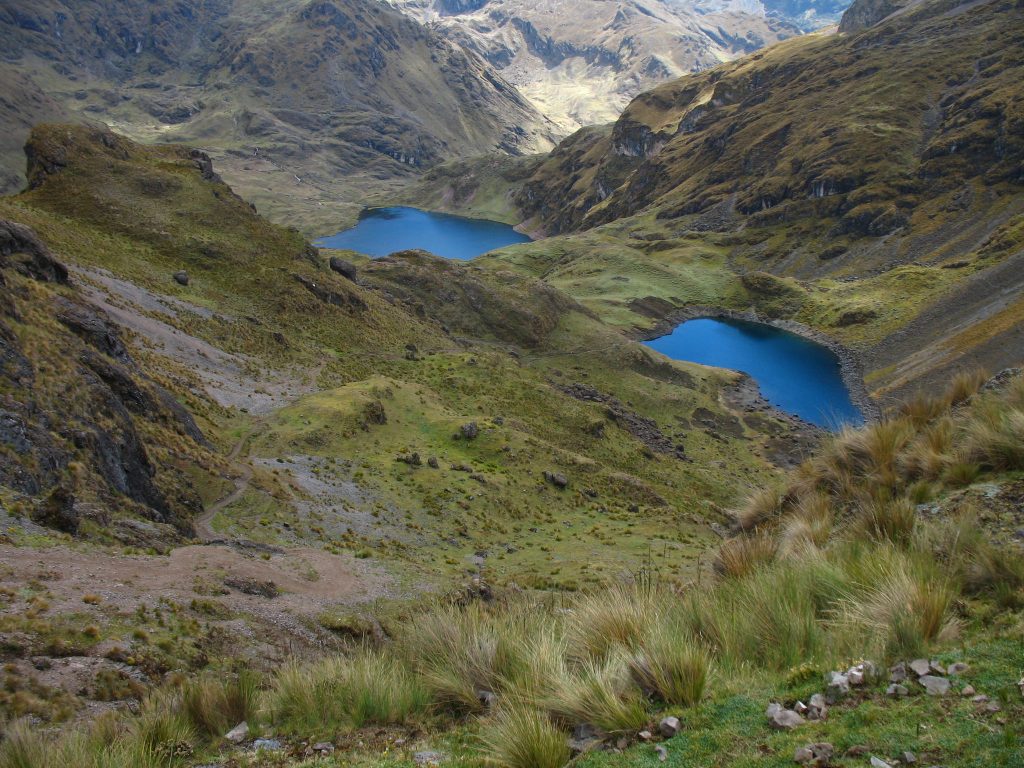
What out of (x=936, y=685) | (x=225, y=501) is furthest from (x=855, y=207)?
(x=936, y=685)

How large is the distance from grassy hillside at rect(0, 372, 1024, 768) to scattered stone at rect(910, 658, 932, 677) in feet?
0.05

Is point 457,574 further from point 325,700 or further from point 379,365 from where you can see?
point 379,365

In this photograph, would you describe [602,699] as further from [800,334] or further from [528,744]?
[800,334]

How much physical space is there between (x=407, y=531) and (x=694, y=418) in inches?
1918

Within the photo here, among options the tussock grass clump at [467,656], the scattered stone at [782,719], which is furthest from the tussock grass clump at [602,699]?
the scattered stone at [782,719]

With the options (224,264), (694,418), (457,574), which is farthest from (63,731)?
(694,418)

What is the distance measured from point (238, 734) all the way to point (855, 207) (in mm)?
154655

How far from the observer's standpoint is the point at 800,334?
107 m

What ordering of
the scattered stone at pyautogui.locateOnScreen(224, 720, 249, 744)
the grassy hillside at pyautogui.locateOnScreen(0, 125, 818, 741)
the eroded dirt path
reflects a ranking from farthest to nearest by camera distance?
the eroded dirt path < the grassy hillside at pyautogui.locateOnScreen(0, 125, 818, 741) < the scattered stone at pyautogui.locateOnScreen(224, 720, 249, 744)

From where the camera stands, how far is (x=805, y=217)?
142m

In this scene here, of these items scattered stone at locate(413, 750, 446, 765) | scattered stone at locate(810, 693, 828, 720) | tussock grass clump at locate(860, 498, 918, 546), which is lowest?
scattered stone at locate(413, 750, 446, 765)

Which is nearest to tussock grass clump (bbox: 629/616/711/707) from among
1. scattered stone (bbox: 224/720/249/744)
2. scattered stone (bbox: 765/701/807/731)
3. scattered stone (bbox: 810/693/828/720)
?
scattered stone (bbox: 765/701/807/731)

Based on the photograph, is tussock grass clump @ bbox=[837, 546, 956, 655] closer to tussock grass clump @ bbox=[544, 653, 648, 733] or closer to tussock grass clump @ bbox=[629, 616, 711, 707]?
tussock grass clump @ bbox=[629, 616, 711, 707]

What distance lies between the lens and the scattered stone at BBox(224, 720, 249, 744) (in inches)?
280
